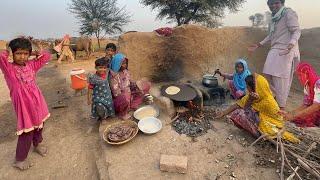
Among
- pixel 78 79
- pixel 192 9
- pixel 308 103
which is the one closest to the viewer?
pixel 308 103

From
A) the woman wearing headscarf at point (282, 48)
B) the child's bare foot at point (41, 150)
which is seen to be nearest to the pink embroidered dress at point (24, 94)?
the child's bare foot at point (41, 150)

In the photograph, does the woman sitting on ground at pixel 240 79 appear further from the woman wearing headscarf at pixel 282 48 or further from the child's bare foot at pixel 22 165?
the child's bare foot at pixel 22 165

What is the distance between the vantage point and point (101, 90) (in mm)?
4465

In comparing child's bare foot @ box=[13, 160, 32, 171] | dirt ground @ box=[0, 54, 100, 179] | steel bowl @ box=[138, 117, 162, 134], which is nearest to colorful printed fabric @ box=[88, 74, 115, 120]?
dirt ground @ box=[0, 54, 100, 179]

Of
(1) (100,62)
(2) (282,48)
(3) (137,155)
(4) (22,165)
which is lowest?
(4) (22,165)

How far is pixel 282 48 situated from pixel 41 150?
4077 millimetres

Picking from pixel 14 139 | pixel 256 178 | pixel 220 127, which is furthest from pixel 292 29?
pixel 14 139

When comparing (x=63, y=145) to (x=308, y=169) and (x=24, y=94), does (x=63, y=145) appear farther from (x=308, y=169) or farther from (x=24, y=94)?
(x=308, y=169)

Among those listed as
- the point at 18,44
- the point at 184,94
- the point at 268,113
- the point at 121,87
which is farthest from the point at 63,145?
the point at 268,113

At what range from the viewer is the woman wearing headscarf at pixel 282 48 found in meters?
4.83

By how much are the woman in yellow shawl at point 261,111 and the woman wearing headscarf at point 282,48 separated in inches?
47.5

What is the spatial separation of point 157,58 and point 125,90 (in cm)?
162

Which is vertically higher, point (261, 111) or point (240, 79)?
point (240, 79)

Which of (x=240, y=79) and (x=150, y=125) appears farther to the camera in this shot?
(x=240, y=79)
